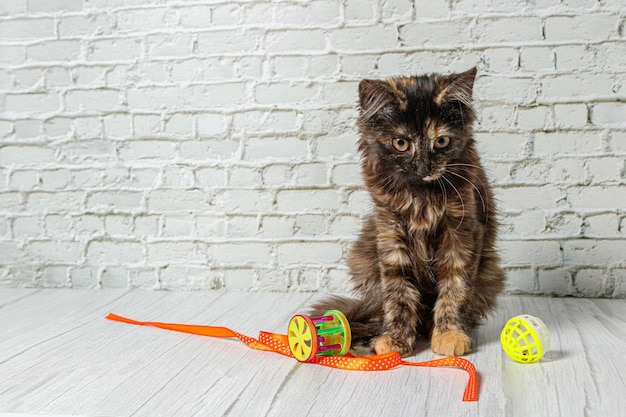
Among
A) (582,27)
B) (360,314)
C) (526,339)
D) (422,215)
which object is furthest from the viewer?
(582,27)

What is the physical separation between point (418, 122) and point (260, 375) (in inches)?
31.6

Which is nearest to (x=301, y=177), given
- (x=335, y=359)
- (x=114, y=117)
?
(x=114, y=117)

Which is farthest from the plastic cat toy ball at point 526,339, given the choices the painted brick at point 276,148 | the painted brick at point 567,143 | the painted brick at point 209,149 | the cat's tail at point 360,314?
the painted brick at point 209,149

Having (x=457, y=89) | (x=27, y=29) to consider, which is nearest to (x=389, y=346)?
(x=457, y=89)

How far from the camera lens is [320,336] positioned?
1.90 m

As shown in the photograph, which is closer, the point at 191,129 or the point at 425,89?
the point at 425,89

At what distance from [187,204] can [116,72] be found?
61 centimetres

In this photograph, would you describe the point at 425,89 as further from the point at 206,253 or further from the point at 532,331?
the point at 206,253

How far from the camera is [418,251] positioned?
6.65ft

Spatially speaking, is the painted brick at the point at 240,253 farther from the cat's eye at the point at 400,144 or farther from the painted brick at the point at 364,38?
the cat's eye at the point at 400,144

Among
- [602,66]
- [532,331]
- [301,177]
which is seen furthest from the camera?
[301,177]

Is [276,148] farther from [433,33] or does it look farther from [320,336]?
[320,336]

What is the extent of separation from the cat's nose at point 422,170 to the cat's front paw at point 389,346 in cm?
48

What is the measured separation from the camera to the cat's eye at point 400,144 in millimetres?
1914
